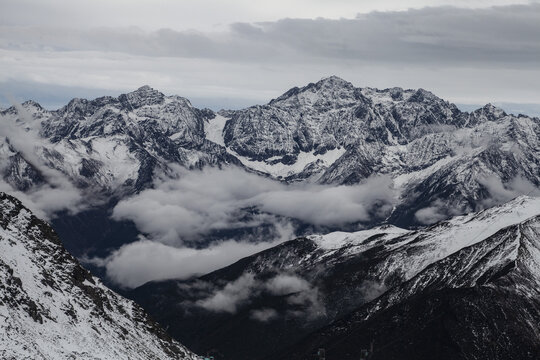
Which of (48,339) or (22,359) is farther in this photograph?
(48,339)

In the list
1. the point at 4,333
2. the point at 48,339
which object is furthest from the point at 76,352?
the point at 4,333

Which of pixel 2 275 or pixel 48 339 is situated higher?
pixel 2 275

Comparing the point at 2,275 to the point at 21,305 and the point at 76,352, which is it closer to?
the point at 21,305

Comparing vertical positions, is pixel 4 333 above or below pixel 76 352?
above

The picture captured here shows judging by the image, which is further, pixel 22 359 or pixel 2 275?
pixel 2 275

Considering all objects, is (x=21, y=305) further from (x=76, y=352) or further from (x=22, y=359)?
(x=22, y=359)

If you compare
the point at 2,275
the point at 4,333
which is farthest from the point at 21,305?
the point at 4,333

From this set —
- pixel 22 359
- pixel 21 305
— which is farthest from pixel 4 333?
pixel 21 305
